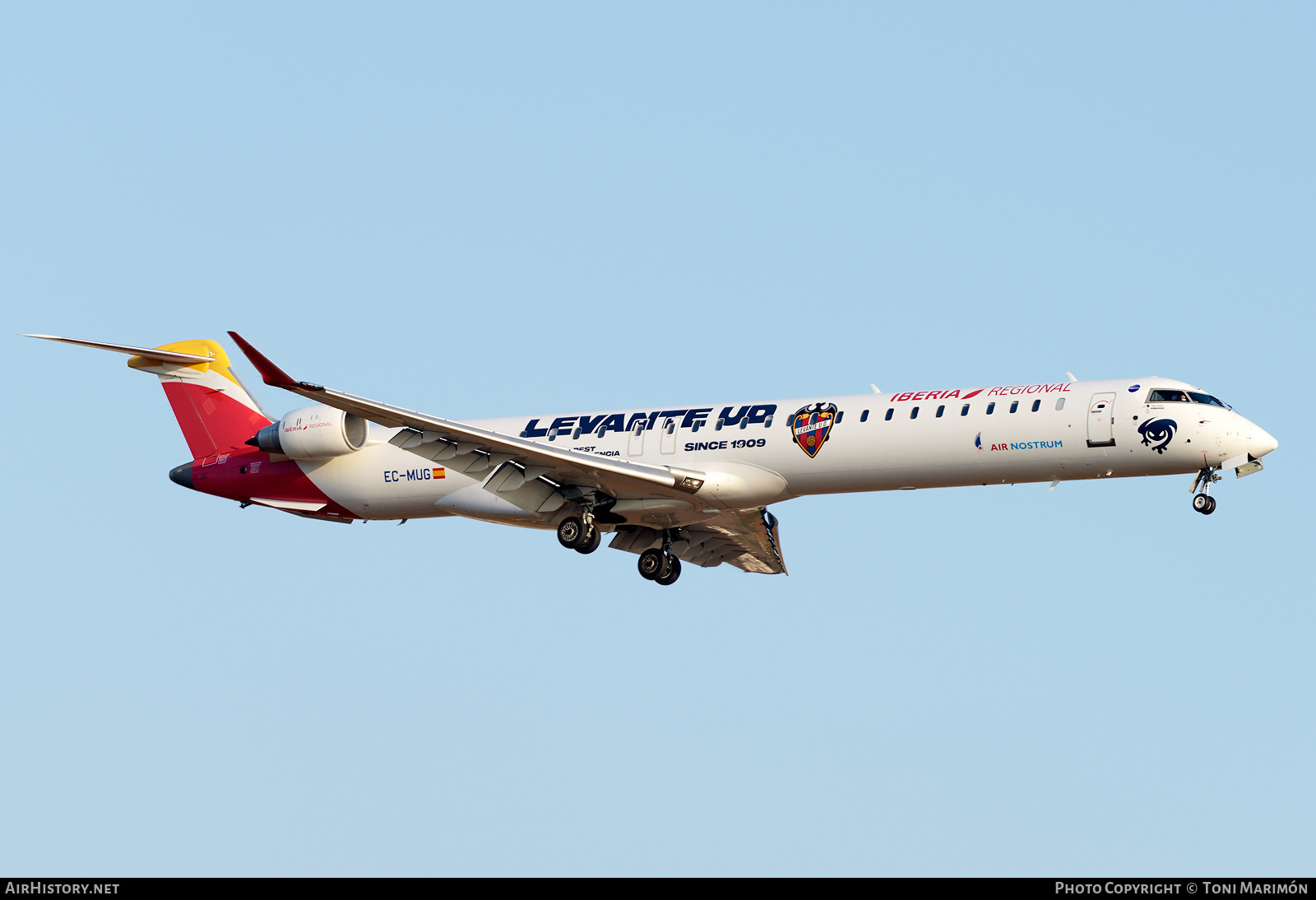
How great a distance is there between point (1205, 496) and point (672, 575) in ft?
37.7

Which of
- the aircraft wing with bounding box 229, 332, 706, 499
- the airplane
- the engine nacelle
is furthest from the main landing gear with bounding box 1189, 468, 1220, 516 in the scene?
the engine nacelle

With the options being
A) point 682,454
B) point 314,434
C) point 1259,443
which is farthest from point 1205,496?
point 314,434

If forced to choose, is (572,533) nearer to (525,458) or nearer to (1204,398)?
(525,458)

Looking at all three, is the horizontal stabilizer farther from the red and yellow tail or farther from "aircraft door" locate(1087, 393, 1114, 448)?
"aircraft door" locate(1087, 393, 1114, 448)

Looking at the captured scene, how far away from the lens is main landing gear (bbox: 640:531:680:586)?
35.4 metres

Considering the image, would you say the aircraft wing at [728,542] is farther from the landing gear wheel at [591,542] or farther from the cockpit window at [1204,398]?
the cockpit window at [1204,398]

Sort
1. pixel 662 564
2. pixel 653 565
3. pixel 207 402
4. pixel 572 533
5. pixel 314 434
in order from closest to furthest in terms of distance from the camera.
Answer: pixel 572 533 → pixel 314 434 → pixel 653 565 → pixel 662 564 → pixel 207 402

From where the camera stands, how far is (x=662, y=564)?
117 ft

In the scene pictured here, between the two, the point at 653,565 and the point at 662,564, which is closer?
the point at 653,565

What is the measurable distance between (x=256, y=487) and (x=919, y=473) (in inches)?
578

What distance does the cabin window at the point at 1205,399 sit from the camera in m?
29.3

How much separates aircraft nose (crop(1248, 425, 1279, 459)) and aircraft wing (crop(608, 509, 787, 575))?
10.1 meters

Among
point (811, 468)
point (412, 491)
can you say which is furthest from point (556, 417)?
point (811, 468)

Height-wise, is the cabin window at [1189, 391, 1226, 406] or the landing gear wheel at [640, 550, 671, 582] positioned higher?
the cabin window at [1189, 391, 1226, 406]
